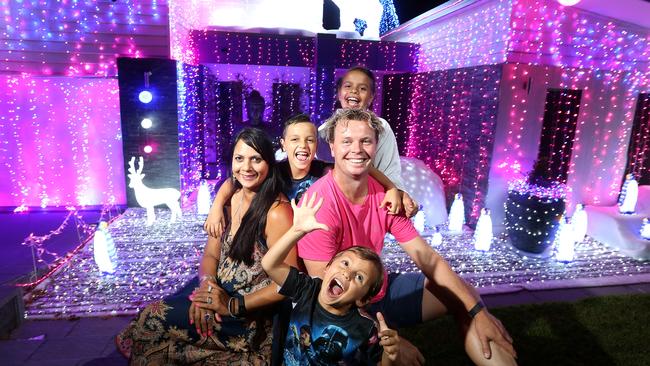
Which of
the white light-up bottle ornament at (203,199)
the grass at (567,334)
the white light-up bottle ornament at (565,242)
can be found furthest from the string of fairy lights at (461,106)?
the grass at (567,334)

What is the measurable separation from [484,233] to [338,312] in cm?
479

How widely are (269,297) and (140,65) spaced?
20.6ft

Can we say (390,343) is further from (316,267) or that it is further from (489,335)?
(489,335)

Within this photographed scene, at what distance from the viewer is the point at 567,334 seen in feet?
12.6

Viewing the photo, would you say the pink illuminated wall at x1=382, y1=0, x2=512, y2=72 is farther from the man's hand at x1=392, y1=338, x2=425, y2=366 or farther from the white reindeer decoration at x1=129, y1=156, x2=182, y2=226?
the white reindeer decoration at x1=129, y1=156, x2=182, y2=226

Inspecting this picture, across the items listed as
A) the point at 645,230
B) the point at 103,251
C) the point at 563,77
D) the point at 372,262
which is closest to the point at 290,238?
the point at 372,262

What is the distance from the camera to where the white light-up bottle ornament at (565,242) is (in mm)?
5762

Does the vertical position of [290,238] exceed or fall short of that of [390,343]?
it exceeds it

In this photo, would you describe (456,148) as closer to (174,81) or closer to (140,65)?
(174,81)

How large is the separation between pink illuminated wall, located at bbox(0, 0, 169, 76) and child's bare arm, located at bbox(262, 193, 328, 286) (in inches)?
263

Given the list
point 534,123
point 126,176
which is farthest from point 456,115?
point 126,176

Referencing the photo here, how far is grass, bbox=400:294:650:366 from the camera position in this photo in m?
3.46

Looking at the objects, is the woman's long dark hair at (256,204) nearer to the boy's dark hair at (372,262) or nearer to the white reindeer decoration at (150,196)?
the boy's dark hair at (372,262)

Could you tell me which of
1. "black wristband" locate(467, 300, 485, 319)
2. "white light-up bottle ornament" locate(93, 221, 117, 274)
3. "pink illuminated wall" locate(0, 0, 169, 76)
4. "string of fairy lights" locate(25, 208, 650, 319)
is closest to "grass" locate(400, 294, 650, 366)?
"string of fairy lights" locate(25, 208, 650, 319)
